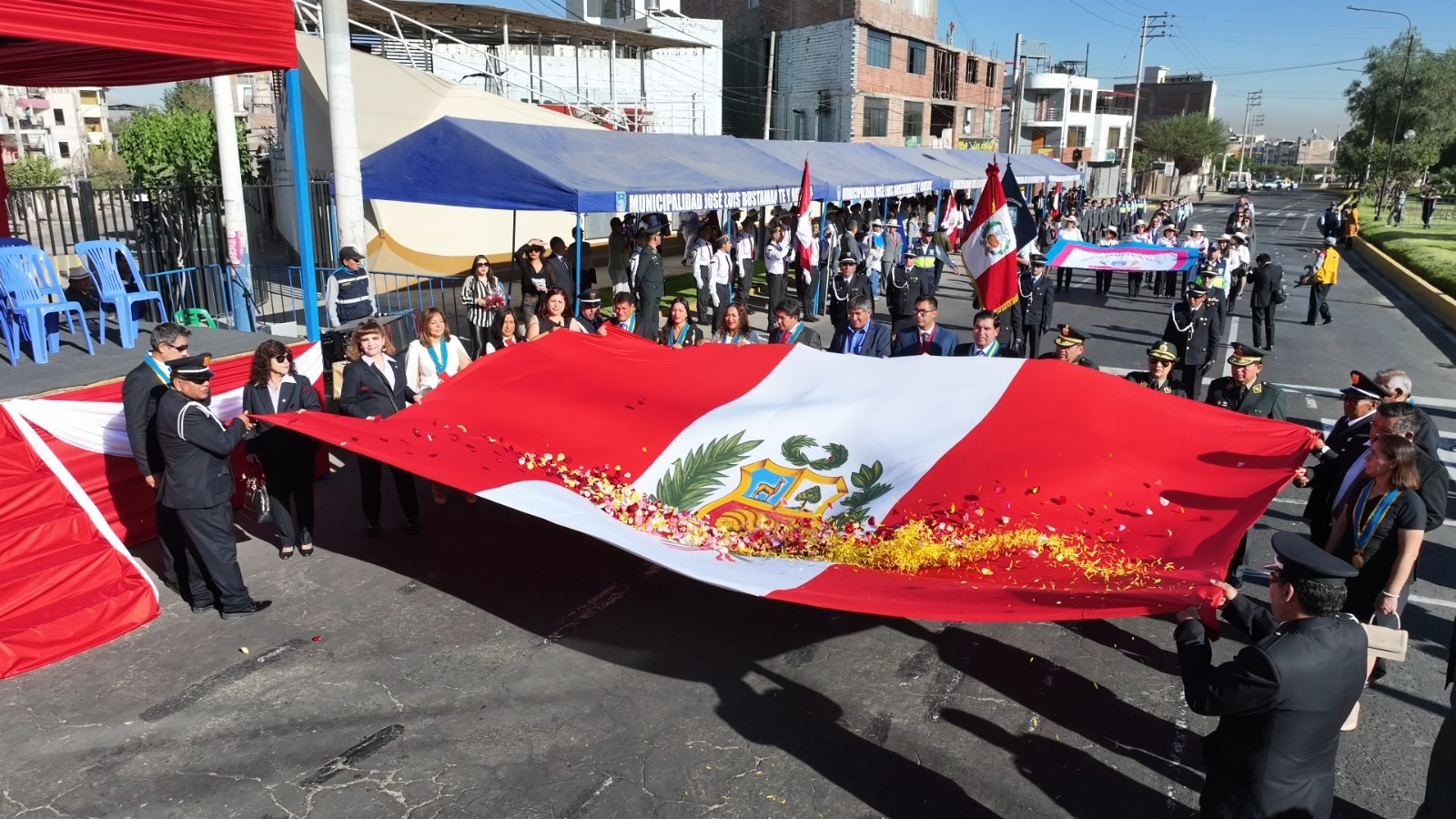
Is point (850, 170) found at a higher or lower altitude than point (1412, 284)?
higher

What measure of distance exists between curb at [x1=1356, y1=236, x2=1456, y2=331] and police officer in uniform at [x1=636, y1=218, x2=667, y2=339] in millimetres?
16145

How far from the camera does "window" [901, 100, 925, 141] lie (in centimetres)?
4962

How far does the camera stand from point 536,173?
1262 cm

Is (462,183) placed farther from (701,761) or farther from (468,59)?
(468,59)

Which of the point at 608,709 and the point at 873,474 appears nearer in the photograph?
the point at 608,709

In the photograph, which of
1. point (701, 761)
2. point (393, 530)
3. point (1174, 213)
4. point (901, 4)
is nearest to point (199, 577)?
point (393, 530)

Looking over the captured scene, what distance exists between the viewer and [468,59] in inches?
1255

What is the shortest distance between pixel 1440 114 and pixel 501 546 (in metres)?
73.1

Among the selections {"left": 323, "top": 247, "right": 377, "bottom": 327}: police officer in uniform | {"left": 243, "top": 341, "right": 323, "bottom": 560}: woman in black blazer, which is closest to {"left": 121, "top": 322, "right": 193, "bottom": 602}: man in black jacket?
{"left": 243, "top": 341, "right": 323, "bottom": 560}: woman in black blazer

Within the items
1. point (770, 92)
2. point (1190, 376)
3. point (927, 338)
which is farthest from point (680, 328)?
point (770, 92)

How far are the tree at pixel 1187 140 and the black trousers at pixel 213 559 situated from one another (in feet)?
311

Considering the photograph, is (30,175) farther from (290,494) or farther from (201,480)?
(201,480)

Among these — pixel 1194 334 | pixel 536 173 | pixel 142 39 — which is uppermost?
pixel 142 39

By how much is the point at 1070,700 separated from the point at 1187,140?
93957mm
